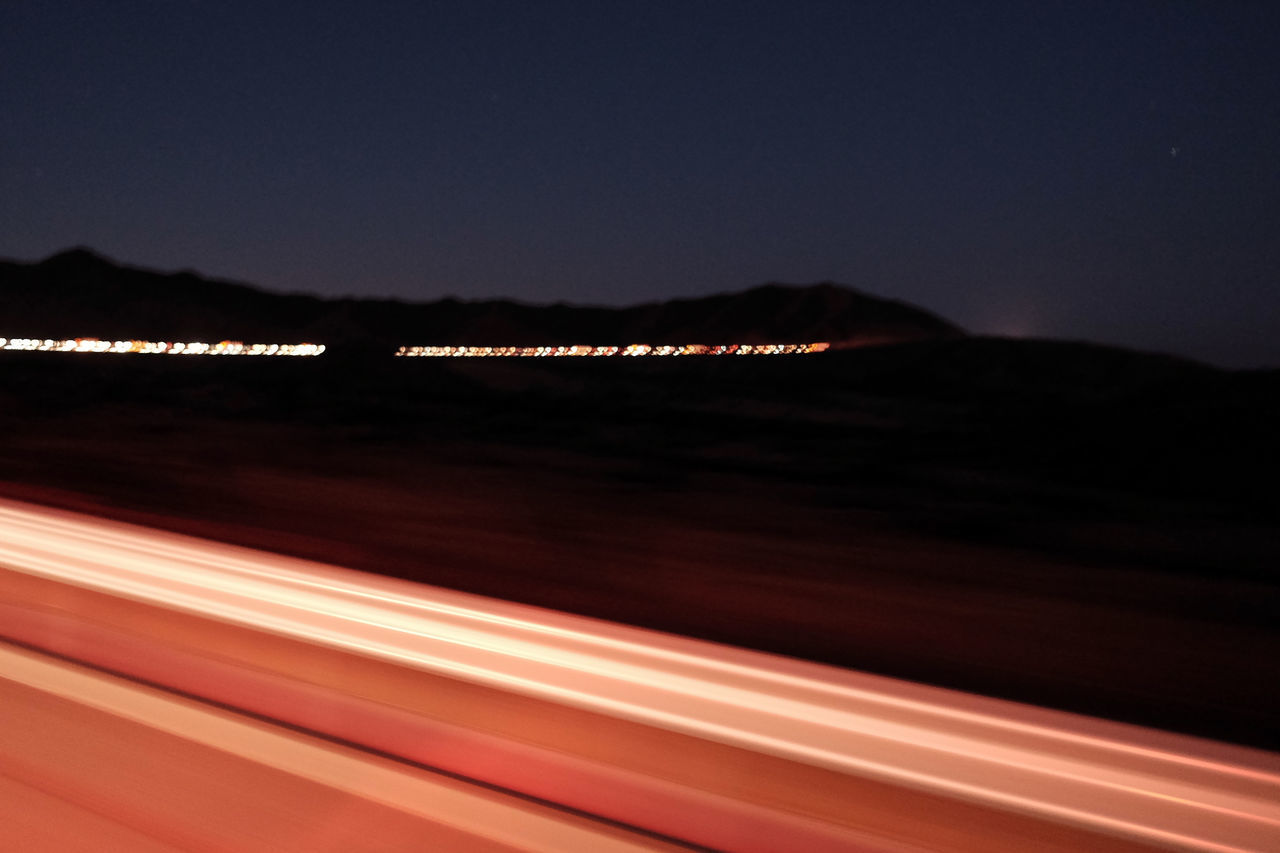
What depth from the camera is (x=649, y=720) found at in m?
4.86

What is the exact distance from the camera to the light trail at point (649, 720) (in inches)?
153

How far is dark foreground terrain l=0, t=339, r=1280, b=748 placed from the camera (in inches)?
307

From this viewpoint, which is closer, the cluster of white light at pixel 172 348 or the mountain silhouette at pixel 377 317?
the cluster of white light at pixel 172 348

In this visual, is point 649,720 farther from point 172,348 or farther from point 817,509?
point 172,348

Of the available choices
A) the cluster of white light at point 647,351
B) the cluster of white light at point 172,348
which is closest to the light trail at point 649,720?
the cluster of white light at point 647,351

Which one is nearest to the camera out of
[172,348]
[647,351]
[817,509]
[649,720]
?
[649,720]

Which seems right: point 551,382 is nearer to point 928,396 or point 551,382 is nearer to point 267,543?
point 928,396

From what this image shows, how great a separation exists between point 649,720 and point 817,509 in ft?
25.9

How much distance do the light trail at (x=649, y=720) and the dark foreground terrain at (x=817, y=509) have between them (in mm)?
2604

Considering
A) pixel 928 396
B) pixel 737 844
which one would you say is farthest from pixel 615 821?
pixel 928 396

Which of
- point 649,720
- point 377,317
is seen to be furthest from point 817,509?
point 377,317

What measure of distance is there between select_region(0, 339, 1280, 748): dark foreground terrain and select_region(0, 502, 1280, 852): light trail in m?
2.60

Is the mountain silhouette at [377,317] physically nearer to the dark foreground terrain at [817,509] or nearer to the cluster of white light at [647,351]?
the cluster of white light at [647,351]

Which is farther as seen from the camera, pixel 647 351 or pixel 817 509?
pixel 647 351
